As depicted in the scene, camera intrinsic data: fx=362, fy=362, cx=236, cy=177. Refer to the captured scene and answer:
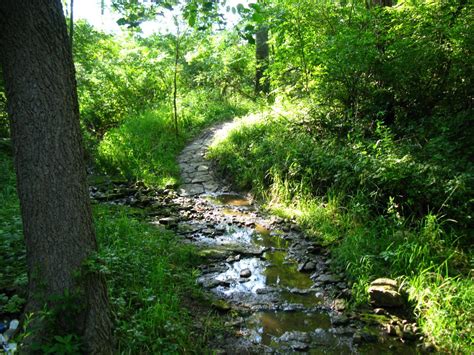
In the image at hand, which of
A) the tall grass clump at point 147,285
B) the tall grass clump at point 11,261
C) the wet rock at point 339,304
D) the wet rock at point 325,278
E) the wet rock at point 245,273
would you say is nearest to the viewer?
the tall grass clump at point 11,261

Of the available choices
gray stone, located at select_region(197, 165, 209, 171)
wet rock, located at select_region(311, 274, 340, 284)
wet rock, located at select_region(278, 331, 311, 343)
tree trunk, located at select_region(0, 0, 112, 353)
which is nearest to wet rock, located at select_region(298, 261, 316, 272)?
wet rock, located at select_region(311, 274, 340, 284)

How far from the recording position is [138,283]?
3830 mm

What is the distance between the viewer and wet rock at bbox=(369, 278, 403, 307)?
409 centimetres

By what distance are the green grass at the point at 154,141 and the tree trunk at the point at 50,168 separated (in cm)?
608

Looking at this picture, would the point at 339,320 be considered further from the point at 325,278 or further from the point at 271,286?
the point at 271,286

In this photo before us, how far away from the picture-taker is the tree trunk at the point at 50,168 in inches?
91.0

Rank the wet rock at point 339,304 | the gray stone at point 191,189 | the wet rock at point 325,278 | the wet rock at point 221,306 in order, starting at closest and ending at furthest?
the wet rock at point 221,306
the wet rock at point 339,304
the wet rock at point 325,278
the gray stone at point 191,189

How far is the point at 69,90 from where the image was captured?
2.51 m

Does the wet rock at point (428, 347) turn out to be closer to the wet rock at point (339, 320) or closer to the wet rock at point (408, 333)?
the wet rock at point (408, 333)

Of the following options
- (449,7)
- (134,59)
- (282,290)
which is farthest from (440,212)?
(134,59)

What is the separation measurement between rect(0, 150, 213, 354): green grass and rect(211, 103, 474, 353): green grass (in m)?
2.12

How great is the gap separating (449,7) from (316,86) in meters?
2.93

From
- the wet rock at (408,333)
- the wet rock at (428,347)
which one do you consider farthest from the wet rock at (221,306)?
the wet rock at (428,347)

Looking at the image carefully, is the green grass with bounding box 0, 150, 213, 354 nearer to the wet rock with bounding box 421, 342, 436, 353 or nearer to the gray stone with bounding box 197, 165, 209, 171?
the wet rock with bounding box 421, 342, 436, 353
